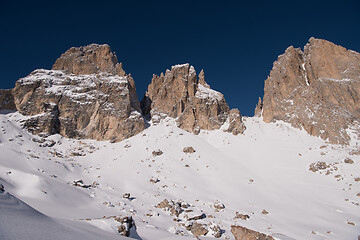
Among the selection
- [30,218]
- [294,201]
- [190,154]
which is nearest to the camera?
[30,218]

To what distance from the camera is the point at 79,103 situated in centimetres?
5084

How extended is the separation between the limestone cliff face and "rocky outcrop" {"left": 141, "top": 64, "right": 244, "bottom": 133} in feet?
25.6

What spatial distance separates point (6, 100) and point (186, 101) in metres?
42.7

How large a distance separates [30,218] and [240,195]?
28.5 metres

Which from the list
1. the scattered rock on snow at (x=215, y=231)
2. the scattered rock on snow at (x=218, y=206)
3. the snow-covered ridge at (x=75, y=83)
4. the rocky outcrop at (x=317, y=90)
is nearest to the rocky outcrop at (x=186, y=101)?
the snow-covered ridge at (x=75, y=83)

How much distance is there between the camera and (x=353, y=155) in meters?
36.4

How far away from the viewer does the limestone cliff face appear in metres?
48.1

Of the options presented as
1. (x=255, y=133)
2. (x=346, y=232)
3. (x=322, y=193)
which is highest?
(x=255, y=133)

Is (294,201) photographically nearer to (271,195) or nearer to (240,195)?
(271,195)

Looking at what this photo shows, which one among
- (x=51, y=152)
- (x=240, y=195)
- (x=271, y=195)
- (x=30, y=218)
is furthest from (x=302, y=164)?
(x=51, y=152)

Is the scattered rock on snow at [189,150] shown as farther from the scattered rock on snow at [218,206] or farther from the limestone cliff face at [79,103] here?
the scattered rock on snow at [218,206]

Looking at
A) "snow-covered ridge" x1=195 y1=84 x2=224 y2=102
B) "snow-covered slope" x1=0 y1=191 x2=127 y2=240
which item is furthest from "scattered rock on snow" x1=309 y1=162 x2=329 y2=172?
"snow-covered slope" x1=0 y1=191 x2=127 y2=240

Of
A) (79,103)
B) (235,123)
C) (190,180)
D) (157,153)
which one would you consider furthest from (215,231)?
(79,103)

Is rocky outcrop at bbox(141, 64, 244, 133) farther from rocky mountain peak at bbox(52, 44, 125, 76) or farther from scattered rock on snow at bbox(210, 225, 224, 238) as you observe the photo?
scattered rock on snow at bbox(210, 225, 224, 238)
